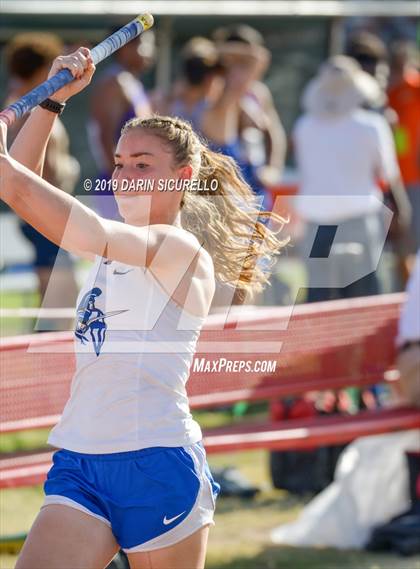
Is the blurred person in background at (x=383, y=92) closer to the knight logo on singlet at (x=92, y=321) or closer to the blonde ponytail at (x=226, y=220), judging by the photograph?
the blonde ponytail at (x=226, y=220)

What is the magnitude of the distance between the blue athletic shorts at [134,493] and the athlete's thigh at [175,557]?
0.7 inches

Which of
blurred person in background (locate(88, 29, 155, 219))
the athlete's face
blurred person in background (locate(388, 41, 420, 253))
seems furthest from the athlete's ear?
blurred person in background (locate(388, 41, 420, 253))

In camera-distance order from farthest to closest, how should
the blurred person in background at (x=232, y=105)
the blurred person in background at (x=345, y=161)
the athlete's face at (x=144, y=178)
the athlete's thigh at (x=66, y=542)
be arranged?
the blurred person in background at (x=232, y=105), the blurred person in background at (x=345, y=161), the athlete's face at (x=144, y=178), the athlete's thigh at (x=66, y=542)

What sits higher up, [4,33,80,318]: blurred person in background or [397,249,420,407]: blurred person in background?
[4,33,80,318]: blurred person in background

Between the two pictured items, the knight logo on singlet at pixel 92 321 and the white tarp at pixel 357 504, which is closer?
the knight logo on singlet at pixel 92 321

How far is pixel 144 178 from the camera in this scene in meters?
3.44

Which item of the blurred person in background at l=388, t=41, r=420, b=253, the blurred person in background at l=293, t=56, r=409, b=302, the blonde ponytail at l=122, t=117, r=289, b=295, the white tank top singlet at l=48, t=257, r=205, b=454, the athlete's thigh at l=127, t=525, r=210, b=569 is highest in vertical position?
the blurred person in background at l=388, t=41, r=420, b=253

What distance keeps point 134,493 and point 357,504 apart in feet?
8.42

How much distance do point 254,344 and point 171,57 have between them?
773cm

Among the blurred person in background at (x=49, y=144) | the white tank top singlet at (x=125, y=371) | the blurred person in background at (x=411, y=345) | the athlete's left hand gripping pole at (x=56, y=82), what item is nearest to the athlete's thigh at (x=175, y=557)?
the white tank top singlet at (x=125, y=371)

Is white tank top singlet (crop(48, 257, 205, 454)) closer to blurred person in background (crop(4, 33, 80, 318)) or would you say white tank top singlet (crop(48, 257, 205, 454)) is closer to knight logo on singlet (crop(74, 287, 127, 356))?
knight logo on singlet (crop(74, 287, 127, 356))

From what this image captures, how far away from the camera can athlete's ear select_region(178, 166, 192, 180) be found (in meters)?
3.55

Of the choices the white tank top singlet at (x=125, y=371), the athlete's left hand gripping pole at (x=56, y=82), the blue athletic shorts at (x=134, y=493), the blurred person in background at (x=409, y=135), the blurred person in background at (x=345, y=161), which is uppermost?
the blurred person in background at (x=409, y=135)

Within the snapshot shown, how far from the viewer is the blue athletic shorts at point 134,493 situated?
11.3ft
